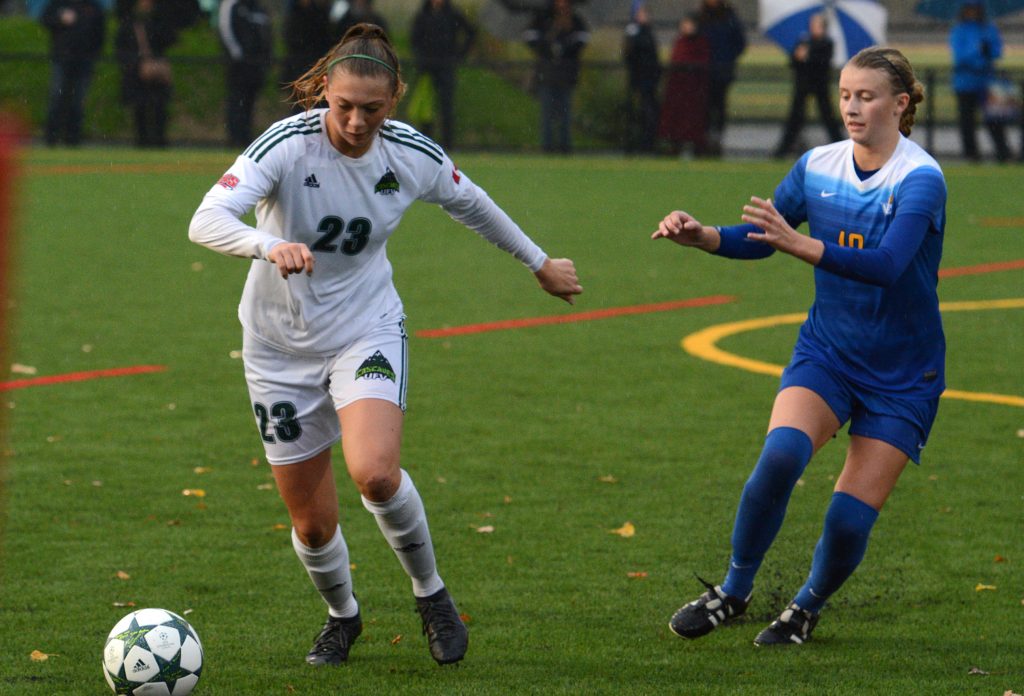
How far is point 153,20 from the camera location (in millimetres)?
26703

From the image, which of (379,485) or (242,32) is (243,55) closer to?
(242,32)

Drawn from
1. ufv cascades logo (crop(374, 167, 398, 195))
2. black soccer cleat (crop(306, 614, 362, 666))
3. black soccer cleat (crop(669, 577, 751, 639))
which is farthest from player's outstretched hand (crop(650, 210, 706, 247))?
black soccer cleat (crop(306, 614, 362, 666))

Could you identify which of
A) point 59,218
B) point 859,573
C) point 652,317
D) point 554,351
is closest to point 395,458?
point 859,573

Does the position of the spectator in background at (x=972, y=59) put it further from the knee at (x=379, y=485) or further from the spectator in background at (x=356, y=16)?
the knee at (x=379, y=485)

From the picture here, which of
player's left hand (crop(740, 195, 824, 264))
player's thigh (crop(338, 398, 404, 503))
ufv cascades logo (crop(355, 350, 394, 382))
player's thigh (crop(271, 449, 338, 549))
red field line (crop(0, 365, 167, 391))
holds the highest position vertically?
player's left hand (crop(740, 195, 824, 264))

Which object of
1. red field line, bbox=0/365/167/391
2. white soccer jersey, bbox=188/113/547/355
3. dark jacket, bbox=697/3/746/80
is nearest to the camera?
white soccer jersey, bbox=188/113/547/355

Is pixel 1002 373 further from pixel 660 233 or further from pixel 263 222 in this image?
pixel 263 222

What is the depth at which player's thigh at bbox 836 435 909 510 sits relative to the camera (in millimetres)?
5297

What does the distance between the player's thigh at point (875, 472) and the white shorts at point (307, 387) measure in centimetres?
144

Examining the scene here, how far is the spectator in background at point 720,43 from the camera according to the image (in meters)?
25.5

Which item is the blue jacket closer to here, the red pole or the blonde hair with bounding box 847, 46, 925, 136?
the blonde hair with bounding box 847, 46, 925, 136

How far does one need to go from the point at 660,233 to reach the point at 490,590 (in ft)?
5.07

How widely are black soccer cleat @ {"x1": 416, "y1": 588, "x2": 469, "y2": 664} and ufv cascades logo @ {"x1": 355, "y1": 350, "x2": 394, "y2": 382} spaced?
729mm

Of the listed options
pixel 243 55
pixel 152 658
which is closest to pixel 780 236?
pixel 152 658
